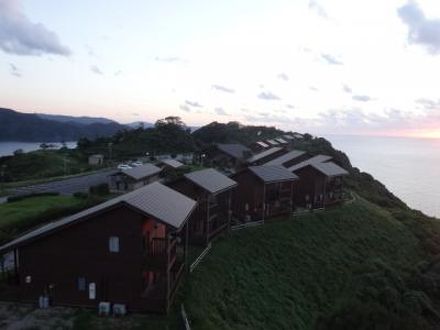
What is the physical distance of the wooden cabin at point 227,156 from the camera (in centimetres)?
8562

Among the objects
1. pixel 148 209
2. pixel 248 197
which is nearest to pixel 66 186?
pixel 248 197

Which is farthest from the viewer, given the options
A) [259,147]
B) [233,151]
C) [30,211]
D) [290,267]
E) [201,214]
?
[259,147]

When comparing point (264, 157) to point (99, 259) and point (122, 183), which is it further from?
point (99, 259)

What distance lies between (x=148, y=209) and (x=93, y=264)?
415 centimetres

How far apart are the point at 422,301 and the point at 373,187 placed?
59.5 metres

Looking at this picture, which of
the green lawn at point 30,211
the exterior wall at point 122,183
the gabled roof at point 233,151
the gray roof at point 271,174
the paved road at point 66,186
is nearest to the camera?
the green lawn at point 30,211

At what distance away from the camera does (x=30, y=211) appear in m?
40.0

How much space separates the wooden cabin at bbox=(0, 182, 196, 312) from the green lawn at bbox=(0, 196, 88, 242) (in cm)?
818

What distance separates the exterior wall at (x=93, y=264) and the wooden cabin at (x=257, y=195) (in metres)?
22.3

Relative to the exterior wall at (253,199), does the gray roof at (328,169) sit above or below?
above

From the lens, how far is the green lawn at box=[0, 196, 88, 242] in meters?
34.6

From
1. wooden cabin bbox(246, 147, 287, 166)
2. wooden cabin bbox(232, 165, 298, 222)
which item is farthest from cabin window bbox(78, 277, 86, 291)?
wooden cabin bbox(246, 147, 287, 166)

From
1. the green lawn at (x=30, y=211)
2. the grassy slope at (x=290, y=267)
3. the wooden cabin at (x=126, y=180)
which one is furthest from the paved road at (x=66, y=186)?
the grassy slope at (x=290, y=267)

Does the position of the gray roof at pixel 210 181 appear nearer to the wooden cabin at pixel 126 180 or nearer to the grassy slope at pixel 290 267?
the grassy slope at pixel 290 267
